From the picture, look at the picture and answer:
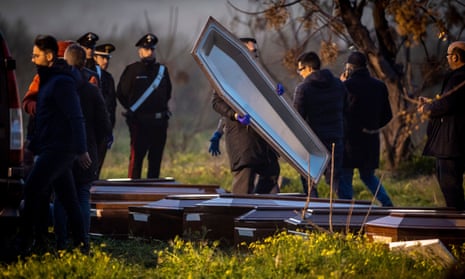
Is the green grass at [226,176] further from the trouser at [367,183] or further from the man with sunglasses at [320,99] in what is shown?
the man with sunglasses at [320,99]

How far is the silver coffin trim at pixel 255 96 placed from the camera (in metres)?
12.0

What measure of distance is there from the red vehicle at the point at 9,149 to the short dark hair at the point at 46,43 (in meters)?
0.29

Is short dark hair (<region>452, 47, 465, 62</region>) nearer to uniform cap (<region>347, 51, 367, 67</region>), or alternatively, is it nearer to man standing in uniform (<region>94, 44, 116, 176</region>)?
uniform cap (<region>347, 51, 367, 67</region>)

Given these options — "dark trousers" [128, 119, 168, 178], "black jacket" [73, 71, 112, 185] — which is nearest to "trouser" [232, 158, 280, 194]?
"black jacket" [73, 71, 112, 185]

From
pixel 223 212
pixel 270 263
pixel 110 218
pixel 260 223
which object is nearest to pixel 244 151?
pixel 223 212

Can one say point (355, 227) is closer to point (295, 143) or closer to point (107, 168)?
point (295, 143)

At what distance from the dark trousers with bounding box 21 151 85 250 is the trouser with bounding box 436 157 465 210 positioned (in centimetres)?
353

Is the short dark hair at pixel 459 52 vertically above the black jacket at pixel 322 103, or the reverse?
the short dark hair at pixel 459 52

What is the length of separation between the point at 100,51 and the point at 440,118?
5431 mm

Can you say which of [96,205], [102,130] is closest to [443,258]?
[102,130]

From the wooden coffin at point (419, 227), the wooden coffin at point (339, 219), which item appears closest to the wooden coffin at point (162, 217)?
the wooden coffin at point (339, 219)

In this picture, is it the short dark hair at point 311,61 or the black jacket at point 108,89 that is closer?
the short dark hair at point 311,61

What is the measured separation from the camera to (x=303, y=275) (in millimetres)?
8195

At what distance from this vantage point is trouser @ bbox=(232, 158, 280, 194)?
12.5 metres
